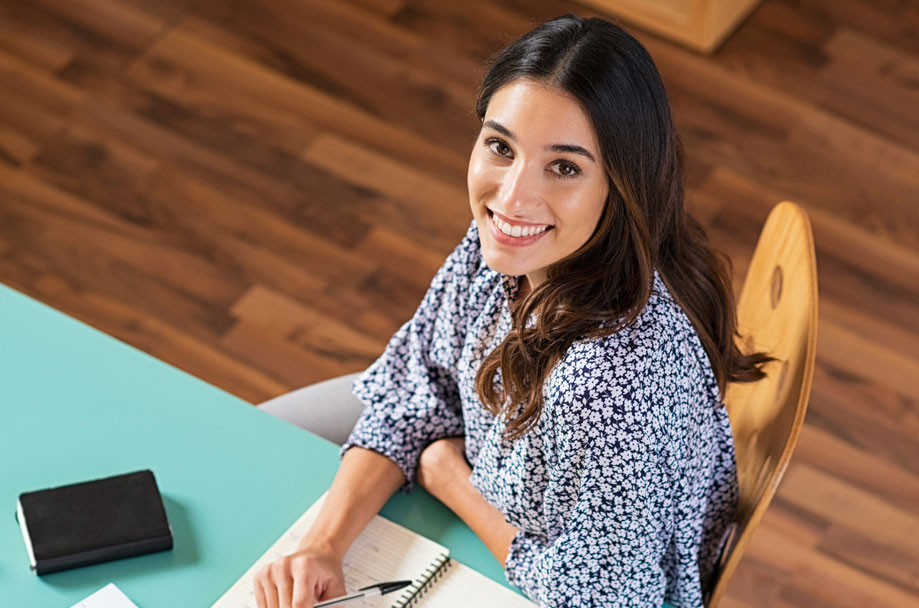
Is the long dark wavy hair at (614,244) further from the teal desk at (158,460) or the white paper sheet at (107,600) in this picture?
the white paper sheet at (107,600)

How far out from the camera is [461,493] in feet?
4.73

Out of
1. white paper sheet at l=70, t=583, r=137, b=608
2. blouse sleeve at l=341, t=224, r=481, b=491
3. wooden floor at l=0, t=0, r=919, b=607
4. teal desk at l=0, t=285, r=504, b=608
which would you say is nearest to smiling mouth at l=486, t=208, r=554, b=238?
blouse sleeve at l=341, t=224, r=481, b=491

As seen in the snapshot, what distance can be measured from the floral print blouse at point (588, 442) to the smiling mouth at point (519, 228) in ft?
0.41

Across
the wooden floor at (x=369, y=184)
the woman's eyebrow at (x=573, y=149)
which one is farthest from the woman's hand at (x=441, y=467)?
the wooden floor at (x=369, y=184)

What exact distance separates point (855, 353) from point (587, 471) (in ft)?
4.90

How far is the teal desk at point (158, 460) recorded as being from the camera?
1.34m

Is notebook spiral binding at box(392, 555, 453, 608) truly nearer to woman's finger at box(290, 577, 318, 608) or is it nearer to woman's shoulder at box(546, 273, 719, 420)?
woman's finger at box(290, 577, 318, 608)

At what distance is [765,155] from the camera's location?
2990mm

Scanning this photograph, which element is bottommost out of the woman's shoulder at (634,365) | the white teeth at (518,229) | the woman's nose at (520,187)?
the woman's shoulder at (634,365)

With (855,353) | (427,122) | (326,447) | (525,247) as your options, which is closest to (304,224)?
(427,122)

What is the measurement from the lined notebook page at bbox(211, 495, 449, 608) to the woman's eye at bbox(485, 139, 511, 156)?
44cm

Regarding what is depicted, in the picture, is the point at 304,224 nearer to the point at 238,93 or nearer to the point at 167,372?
the point at 238,93

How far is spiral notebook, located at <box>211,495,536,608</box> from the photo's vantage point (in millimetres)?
1333

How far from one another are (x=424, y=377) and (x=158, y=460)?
34cm
